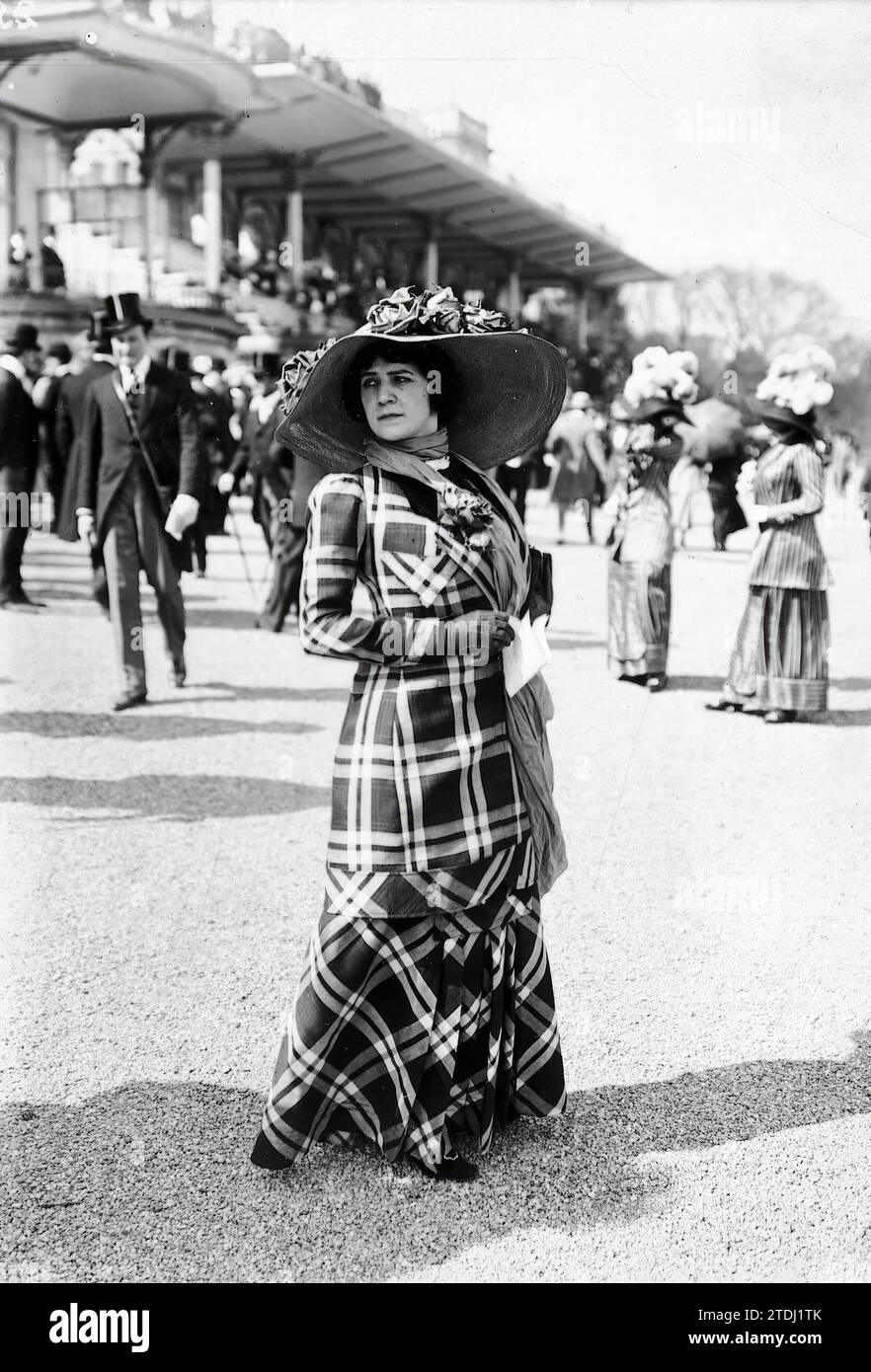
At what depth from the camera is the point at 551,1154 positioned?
8.98ft

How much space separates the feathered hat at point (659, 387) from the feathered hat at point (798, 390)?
788mm

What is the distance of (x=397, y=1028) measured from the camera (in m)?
2.63

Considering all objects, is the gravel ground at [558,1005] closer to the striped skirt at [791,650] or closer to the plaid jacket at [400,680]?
the striped skirt at [791,650]

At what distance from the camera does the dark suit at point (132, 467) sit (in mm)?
6730

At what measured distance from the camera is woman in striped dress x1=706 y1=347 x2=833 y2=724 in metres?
6.95

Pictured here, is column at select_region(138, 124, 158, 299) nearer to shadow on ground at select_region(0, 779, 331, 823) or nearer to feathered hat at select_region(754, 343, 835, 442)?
feathered hat at select_region(754, 343, 835, 442)

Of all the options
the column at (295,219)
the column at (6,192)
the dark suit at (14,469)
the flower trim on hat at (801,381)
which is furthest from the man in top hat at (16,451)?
the column at (295,219)

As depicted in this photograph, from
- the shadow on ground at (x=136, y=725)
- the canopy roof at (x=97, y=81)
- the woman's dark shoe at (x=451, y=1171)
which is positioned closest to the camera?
the woman's dark shoe at (x=451, y=1171)

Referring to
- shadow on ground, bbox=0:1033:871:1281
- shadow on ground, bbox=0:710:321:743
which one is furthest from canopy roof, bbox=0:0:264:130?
shadow on ground, bbox=0:1033:871:1281

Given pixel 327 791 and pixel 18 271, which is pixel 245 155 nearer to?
pixel 18 271

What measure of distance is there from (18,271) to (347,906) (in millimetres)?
17032

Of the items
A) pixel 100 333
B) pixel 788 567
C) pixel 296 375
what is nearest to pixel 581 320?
pixel 788 567

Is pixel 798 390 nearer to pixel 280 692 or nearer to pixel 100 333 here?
pixel 280 692

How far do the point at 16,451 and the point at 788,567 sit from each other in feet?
15.8
